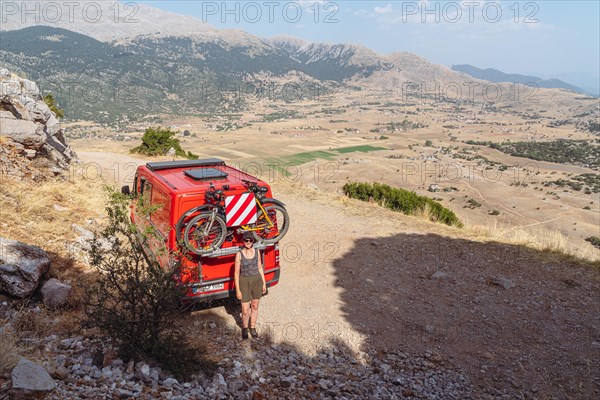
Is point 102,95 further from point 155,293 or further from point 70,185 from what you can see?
point 155,293

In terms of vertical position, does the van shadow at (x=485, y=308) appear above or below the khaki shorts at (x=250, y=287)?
below

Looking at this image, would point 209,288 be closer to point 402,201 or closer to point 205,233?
point 205,233

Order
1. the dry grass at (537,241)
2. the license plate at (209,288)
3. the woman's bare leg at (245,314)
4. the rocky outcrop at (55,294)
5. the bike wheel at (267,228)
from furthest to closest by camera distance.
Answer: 1. the dry grass at (537,241)
2. the bike wheel at (267,228)
3. the woman's bare leg at (245,314)
4. the license plate at (209,288)
5. the rocky outcrop at (55,294)

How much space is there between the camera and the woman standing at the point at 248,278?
6621 millimetres

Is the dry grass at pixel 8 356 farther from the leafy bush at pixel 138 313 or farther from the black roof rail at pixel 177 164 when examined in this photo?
the black roof rail at pixel 177 164

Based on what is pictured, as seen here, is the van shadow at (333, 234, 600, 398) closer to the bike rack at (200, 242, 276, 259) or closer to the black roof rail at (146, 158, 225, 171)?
the bike rack at (200, 242, 276, 259)

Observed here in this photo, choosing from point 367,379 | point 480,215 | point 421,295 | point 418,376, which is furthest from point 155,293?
point 480,215

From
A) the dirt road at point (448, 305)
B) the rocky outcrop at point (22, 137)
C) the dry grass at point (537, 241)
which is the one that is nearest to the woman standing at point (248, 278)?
the dirt road at point (448, 305)

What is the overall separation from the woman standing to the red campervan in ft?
0.68

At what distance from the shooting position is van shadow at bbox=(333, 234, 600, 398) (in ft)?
20.7

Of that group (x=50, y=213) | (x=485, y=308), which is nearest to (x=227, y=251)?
(x=485, y=308)

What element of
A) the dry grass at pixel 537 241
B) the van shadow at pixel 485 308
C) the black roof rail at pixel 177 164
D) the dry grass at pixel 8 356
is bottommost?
the van shadow at pixel 485 308

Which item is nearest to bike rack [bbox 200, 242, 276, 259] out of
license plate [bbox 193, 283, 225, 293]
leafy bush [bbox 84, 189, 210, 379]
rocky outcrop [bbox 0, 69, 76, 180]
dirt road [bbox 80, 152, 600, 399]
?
license plate [bbox 193, 283, 225, 293]

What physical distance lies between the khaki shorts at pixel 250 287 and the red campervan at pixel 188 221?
1.22 ft
